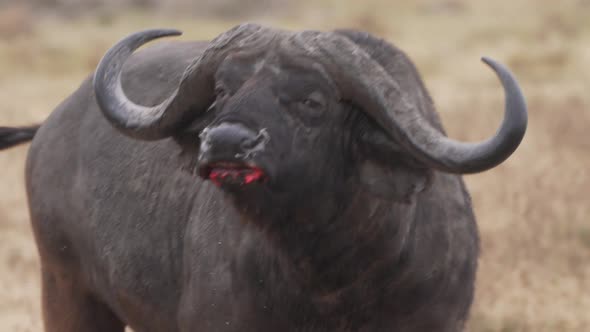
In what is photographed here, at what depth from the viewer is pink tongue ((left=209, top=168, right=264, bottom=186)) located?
15.4ft

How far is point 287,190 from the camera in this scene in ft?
16.1

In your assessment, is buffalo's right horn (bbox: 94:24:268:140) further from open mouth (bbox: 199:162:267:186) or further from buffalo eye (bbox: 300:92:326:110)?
open mouth (bbox: 199:162:267:186)

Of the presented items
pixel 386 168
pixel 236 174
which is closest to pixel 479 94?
pixel 386 168

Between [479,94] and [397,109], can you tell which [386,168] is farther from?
[479,94]

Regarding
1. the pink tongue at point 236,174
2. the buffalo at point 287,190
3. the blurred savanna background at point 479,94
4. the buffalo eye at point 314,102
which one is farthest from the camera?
the blurred savanna background at point 479,94

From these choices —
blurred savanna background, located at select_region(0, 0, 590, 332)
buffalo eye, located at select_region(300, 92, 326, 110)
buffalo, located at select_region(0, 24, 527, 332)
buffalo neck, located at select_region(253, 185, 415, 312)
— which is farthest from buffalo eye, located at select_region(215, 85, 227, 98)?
blurred savanna background, located at select_region(0, 0, 590, 332)

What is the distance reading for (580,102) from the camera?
51.1 ft

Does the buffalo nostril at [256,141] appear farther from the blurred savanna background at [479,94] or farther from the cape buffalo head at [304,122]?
→ the blurred savanna background at [479,94]

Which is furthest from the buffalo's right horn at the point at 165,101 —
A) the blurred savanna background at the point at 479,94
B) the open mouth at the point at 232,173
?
the blurred savanna background at the point at 479,94

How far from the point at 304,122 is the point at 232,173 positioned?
0.36m

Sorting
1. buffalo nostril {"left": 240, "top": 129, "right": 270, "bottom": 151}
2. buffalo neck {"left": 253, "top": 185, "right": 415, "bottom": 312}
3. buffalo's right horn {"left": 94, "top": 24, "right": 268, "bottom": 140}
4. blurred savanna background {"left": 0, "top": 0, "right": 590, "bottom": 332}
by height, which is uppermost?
buffalo nostril {"left": 240, "top": 129, "right": 270, "bottom": 151}

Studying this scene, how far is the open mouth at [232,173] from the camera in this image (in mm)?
4660

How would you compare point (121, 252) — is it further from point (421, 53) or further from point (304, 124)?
point (421, 53)

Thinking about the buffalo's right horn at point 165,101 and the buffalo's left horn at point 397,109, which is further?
the buffalo's right horn at point 165,101
